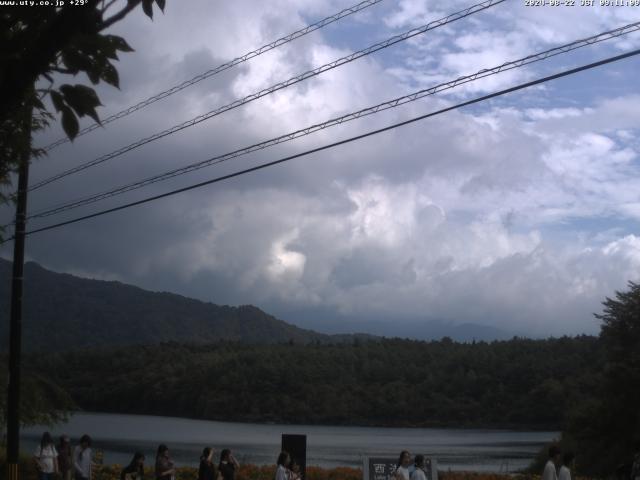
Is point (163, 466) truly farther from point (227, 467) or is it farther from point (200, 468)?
point (227, 467)

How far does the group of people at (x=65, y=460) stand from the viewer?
17.1m

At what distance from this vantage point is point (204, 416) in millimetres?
91000

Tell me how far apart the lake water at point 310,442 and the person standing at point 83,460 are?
42.3ft

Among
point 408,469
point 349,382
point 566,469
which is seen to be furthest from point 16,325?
point 349,382

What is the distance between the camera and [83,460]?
17.2 meters

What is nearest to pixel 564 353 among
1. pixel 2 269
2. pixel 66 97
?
pixel 66 97

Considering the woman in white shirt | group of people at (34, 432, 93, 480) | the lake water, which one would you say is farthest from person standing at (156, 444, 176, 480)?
the lake water

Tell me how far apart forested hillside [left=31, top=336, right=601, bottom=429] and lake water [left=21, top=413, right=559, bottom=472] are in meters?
2.25

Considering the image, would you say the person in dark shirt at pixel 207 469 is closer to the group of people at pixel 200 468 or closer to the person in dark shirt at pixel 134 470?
the group of people at pixel 200 468

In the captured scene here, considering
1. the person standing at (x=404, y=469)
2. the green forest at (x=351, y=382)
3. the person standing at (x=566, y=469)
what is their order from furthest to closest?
the green forest at (x=351, y=382) → the person standing at (x=566, y=469) → the person standing at (x=404, y=469)

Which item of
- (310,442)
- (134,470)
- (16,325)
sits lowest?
(310,442)

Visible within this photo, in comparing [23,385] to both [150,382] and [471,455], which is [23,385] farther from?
[150,382]

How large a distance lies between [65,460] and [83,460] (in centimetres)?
88

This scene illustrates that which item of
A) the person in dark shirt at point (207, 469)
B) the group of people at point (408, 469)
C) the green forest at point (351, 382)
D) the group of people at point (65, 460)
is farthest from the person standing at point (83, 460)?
the green forest at point (351, 382)
